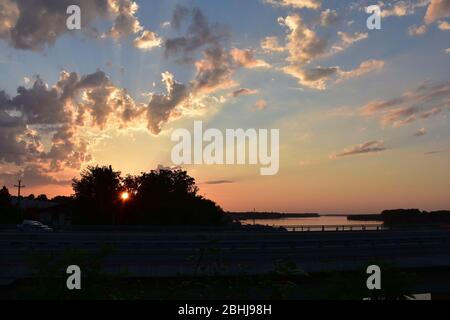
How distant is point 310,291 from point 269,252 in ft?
24.4

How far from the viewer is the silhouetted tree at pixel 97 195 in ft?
235

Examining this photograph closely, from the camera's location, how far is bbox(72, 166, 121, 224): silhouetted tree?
71.6 m

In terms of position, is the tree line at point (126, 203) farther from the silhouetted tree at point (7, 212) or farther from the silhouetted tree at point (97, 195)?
the silhouetted tree at point (7, 212)

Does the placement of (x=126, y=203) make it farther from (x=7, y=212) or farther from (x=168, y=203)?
(x=7, y=212)

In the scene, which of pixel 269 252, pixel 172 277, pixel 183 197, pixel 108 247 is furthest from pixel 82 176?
pixel 108 247

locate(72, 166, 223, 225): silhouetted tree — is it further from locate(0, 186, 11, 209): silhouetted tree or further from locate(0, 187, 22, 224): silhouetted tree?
locate(0, 186, 11, 209): silhouetted tree

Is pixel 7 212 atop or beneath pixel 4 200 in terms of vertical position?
beneath

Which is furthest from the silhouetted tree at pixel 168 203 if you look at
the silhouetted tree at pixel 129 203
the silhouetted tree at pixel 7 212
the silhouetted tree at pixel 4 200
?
the silhouetted tree at pixel 4 200

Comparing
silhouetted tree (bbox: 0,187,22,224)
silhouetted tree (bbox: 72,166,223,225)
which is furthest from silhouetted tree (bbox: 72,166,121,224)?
silhouetted tree (bbox: 0,187,22,224)

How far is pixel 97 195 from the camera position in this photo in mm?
72625

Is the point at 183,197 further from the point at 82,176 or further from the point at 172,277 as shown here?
the point at 172,277

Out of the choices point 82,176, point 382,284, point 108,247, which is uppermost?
point 82,176

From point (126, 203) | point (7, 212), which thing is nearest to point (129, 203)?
point (126, 203)
